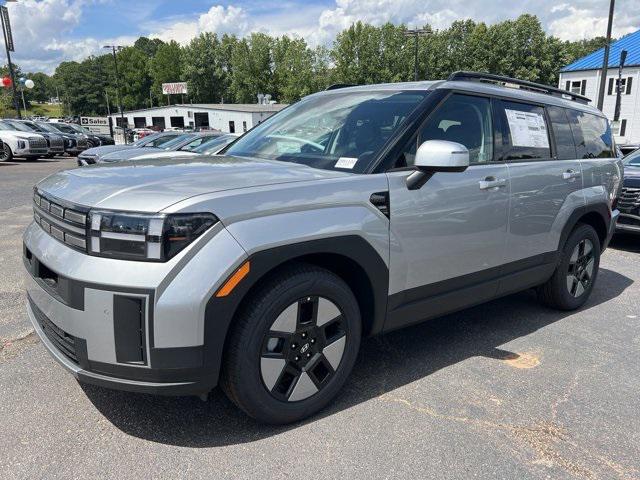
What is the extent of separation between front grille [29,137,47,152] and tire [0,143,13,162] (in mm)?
757

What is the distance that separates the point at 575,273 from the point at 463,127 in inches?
76.8

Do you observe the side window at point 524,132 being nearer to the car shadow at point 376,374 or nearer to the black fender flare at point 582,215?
the black fender flare at point 582,215

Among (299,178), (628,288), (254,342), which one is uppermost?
(299,178)

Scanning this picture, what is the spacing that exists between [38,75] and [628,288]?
20524 centimetres

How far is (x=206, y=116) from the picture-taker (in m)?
66.5

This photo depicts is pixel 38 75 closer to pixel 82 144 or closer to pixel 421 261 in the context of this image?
pixel 82 144

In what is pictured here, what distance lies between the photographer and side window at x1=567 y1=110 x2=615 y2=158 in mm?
4426

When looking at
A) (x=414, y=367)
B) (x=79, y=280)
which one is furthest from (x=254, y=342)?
(x=414, y=367)

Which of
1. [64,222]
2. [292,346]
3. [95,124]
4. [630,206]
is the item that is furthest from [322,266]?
[95,124]

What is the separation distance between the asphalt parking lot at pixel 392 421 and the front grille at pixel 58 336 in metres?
0.46

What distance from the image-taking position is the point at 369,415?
2.83 meters

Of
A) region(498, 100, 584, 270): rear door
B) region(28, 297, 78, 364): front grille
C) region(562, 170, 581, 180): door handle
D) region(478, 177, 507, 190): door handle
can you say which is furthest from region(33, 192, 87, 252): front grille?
region(562, 170, 581, 180): door handle

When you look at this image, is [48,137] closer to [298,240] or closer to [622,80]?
[298,240]

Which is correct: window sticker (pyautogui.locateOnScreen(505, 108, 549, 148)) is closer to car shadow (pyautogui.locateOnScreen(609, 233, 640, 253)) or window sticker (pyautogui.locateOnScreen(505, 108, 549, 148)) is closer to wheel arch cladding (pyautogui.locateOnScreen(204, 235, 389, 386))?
wheel arch cladding (pyautogui.locateOnScreen(204, 235, 389, 386))
